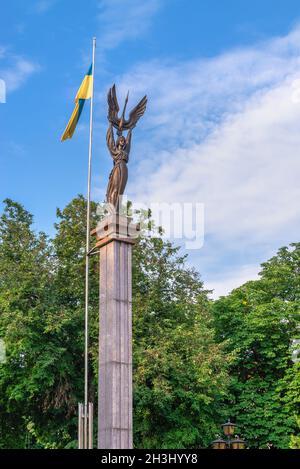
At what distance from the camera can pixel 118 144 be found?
13031 millimetres

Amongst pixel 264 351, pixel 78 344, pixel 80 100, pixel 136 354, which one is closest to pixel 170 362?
pixel 136 354

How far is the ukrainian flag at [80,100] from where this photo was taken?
14914 mm

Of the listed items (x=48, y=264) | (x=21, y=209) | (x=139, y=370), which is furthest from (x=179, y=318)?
(x=21, y=209)

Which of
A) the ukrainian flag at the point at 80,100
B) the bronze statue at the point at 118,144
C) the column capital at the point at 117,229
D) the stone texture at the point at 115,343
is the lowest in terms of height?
the stone texture at the point at 115,343

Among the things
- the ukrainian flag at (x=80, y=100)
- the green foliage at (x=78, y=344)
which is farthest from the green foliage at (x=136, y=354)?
the ukrainian flag at (x=80, y=100)

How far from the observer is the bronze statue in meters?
12.7

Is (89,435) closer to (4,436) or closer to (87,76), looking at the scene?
(87,76)

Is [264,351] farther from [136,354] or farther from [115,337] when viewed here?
[115,337]

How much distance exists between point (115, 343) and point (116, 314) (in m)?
0.50

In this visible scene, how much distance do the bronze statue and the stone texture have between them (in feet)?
2.05

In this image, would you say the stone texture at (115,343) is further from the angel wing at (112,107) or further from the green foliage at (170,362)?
the green foliage at (170,362)

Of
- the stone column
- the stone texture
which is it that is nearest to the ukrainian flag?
the stone column

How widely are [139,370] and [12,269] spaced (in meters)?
5.45

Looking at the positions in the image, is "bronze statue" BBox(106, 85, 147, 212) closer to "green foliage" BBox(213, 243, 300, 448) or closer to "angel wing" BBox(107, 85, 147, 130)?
"angel wing" BBox(107, 85, 147, 130)
